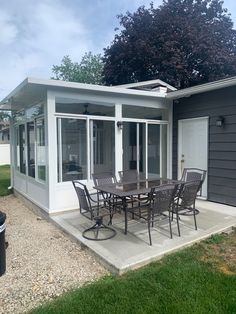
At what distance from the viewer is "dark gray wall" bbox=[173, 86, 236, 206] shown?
19.5 ft

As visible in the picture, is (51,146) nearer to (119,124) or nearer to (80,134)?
(80,134)

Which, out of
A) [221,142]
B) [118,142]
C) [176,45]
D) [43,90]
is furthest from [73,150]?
[176,45]

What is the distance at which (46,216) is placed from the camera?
18.6 feet

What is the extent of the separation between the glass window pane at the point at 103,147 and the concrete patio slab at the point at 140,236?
1270 mm

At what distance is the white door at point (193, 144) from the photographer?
21.9ft

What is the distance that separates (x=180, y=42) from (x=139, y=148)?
11.6 meters

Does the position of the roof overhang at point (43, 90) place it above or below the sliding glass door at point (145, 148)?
above

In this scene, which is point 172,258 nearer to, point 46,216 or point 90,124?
point 46,216

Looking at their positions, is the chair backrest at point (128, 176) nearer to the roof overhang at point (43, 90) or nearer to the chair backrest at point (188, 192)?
the chair backrest at point (188, 192)

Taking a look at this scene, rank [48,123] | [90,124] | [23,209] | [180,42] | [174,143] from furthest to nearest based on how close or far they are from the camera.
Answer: [180,42]
[174,143]
[23,209]
[90,124]
[48,123]

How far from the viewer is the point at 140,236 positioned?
13.9 ft

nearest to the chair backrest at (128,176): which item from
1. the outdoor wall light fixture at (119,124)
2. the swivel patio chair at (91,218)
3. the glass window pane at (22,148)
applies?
the outdoor wall light fixture at (119,124)

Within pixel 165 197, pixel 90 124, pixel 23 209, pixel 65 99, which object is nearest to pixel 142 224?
pixel 165 197

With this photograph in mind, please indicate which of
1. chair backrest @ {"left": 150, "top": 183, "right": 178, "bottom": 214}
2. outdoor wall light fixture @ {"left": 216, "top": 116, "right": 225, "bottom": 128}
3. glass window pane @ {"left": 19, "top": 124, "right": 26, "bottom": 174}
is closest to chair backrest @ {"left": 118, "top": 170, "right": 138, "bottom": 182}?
chair backrest @ {"left": 150, "top": 183, "right": 178, "bottom": 214}
